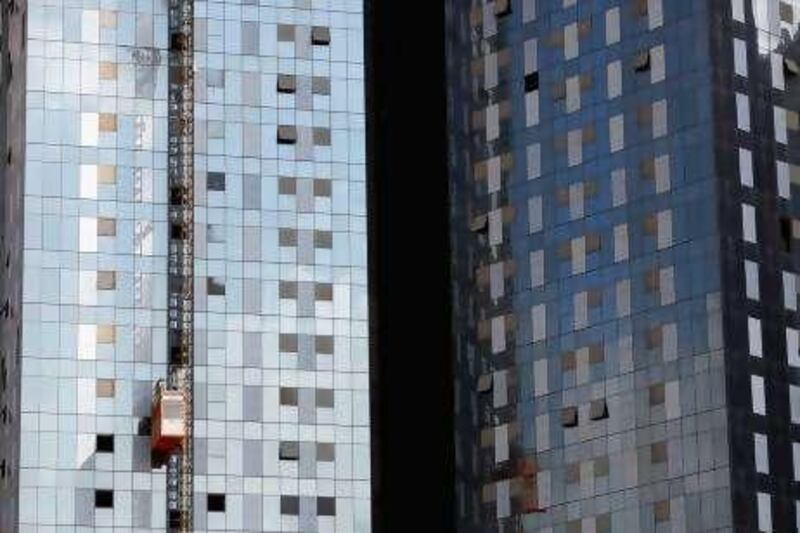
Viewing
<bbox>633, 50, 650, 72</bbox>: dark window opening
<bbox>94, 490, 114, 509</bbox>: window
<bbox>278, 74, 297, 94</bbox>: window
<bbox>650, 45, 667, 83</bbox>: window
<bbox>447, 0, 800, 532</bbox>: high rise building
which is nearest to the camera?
<bbox>447, 0, 800, 532</bbox>: high rise building

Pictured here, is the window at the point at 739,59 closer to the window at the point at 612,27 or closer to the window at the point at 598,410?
the window at the point at 612,27

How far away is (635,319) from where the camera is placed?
12231cm

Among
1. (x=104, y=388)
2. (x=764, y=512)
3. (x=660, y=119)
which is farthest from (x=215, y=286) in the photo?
(x=764, y=512)

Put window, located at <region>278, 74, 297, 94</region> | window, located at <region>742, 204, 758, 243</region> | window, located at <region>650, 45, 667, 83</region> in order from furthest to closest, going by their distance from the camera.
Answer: window, located at <region>278, 74, 297, 94</region>, window, located at <region>650, 45, 667, 83</region>, window, located at <region>742, 204, 758, 243</region>

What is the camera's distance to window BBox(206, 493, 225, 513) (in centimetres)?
13088

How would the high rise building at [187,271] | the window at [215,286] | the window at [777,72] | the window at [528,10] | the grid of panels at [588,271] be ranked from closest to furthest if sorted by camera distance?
the grid of panels at [588,271] < the window at [777,72] < the window at [528,10] < the high rise building at [187,271] < the window at [215,286]

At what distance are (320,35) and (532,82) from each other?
1253 cm

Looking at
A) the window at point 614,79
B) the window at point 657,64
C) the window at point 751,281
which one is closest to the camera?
the window at point 751,281

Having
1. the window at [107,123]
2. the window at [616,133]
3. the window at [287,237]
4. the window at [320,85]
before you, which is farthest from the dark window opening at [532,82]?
the window at [107,123]

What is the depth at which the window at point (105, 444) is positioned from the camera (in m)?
131

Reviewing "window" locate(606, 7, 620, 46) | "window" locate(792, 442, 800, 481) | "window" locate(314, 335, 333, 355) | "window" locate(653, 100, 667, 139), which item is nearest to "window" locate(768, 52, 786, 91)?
"window" locate(653, 100, 667, 139)

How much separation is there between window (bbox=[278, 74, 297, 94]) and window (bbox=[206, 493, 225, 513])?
19.0 meters

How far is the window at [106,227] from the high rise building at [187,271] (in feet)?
0.21

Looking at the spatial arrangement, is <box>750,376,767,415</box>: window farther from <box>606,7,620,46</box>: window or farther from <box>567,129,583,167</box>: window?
<box>606,7,620,46</box>: window
